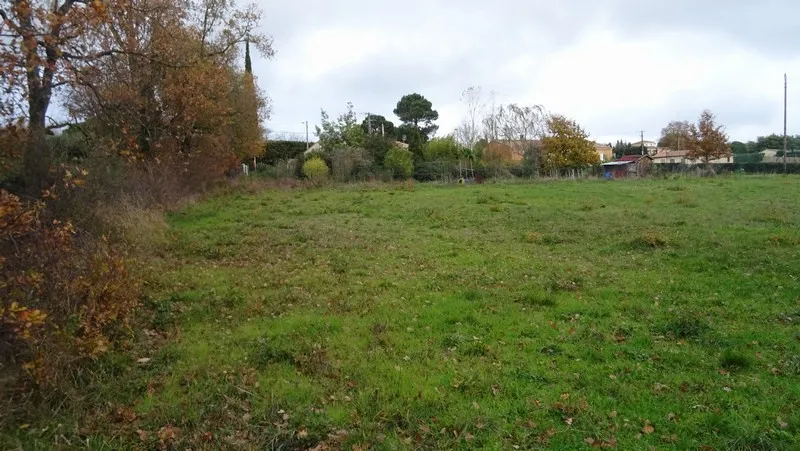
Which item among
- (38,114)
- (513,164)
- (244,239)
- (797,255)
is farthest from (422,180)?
(38,114)

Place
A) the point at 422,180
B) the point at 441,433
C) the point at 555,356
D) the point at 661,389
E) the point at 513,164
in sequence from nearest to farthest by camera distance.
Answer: the point at 441,433
the point at 661,389
the point at 555,356
the point at 422,180
the point at 513,164

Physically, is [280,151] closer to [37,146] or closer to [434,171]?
[434,171]

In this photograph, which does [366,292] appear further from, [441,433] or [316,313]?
[441,433]

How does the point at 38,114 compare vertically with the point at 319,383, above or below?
above

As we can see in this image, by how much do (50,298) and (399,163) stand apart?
35.3 meters

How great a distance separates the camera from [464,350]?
5.70m

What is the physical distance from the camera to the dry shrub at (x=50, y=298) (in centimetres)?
418

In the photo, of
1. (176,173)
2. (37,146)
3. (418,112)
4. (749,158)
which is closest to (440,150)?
(418,112)

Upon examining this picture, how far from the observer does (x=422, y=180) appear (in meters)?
41.0

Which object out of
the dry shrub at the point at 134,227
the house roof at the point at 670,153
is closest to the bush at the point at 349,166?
the dry shrub at the point at 134,227

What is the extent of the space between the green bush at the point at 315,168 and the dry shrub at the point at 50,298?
31280mm

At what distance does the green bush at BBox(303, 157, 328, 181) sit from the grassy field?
25.2 metres

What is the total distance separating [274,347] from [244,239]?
7.89m

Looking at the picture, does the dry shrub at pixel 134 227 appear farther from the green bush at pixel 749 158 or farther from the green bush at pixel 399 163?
the green bush at pixel 749 158
